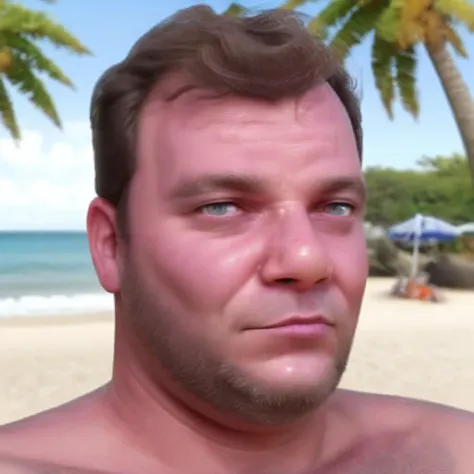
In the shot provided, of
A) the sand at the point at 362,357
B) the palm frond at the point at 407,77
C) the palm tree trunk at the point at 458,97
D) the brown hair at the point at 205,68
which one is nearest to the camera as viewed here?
the brown hair at the point at 205,68

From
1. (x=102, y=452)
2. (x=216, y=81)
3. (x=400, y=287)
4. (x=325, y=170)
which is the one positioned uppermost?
(x=216, y=81)

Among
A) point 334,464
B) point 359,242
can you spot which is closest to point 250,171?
point 359,242

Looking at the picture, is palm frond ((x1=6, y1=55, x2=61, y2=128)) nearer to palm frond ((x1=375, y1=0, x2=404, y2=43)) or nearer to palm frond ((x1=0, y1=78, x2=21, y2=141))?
palm frond ((x1=0, y1=78, x2=21, y2=141))

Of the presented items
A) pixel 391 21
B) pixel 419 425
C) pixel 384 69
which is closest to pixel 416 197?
pixel 384 69

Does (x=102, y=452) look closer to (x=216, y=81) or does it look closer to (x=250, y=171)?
(x=250, y=171)

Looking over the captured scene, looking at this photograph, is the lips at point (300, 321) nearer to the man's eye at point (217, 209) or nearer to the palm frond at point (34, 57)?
the man's eye at point (217, 209)

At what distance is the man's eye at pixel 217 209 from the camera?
128 cm

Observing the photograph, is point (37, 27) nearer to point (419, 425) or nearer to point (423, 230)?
point (419, 425)

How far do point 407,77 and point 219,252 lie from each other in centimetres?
1104

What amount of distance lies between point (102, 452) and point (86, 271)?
30179 millimetres

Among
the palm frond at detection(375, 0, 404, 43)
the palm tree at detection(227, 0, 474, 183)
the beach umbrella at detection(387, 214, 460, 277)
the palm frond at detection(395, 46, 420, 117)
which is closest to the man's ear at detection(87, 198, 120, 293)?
the palm tree at detection(227, 0, 474, 183)

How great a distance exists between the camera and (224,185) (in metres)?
1.27

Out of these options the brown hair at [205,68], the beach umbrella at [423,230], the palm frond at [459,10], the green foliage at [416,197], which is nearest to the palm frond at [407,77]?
the palm frond at [459,10]

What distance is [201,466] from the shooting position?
1.40 m
